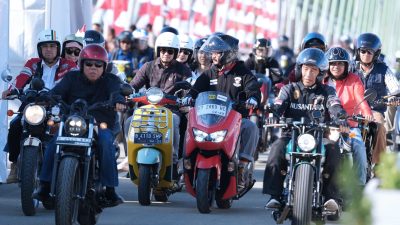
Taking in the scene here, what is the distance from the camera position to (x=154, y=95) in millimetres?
10570

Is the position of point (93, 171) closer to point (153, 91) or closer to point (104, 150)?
point (104, 150)

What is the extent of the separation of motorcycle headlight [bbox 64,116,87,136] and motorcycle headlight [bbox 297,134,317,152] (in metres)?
1.50

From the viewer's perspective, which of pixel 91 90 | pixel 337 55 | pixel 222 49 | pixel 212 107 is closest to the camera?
pixel 91 90

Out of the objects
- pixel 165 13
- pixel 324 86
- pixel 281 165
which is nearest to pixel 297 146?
pixel 281 165

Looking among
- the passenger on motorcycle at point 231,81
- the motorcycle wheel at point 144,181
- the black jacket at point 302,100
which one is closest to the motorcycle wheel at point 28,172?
the motorcycle wheel at point 144,181

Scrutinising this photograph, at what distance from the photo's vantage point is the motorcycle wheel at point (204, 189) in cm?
980

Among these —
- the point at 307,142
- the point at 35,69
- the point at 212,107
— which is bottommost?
the point at 307,142

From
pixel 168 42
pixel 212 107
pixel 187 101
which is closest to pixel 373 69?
pixel 168 42

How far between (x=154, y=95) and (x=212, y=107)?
63cm

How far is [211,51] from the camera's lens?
1093 cm

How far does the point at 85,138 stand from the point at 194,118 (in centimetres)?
258

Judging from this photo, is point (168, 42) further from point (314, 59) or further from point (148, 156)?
point (314, 59)

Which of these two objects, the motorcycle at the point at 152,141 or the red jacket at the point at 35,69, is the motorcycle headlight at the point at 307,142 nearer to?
the motorcycle at the point at 152,141

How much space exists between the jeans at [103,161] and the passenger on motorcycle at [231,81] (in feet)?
8.23
